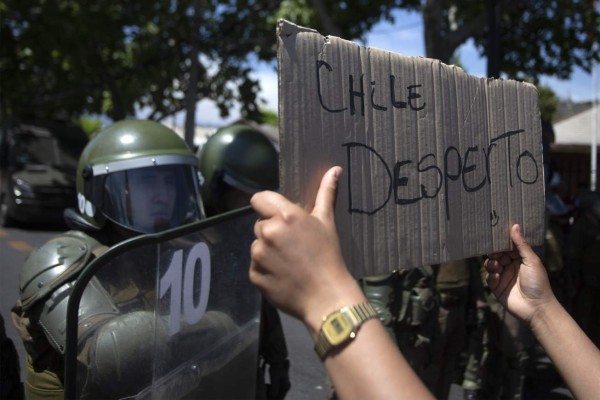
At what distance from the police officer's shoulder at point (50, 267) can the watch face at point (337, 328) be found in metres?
1.06

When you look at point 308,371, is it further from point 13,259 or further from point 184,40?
point 184,40

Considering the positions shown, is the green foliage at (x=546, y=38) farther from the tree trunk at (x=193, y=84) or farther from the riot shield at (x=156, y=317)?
the riot shield at (x=156, y=317)

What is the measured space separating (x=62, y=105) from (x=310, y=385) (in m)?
16.1

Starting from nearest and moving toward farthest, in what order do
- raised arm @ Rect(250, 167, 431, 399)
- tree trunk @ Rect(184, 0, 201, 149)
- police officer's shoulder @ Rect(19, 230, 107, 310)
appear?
1. raised arm @ Rect(250, 167, 431, 399)
2. police officer's shoulder @ Rect(19, 230, 107, 310)
3. tree trunk @ Rect(184, 0, 201, 149)

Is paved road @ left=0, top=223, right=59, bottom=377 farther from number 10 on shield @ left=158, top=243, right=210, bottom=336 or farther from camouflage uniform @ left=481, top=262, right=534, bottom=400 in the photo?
camouflage uniform @ left=481, top=262, right=534, bottom=400

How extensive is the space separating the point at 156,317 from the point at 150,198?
0.92m

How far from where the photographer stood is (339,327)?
110 cm

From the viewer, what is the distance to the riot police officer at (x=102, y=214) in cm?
198

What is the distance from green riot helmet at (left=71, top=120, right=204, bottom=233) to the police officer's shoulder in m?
0.36

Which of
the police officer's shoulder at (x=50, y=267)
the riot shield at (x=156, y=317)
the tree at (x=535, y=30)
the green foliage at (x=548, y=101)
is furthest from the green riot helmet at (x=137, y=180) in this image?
the green foliage at (x=548, y=101)

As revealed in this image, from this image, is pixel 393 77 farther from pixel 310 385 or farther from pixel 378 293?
pixel 310 385

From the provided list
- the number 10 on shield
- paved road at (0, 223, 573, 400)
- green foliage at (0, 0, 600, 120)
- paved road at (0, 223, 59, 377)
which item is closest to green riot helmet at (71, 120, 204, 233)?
the number 10 on shield

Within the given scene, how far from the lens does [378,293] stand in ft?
11.1

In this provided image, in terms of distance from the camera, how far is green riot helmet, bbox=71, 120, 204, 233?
2.52 m
